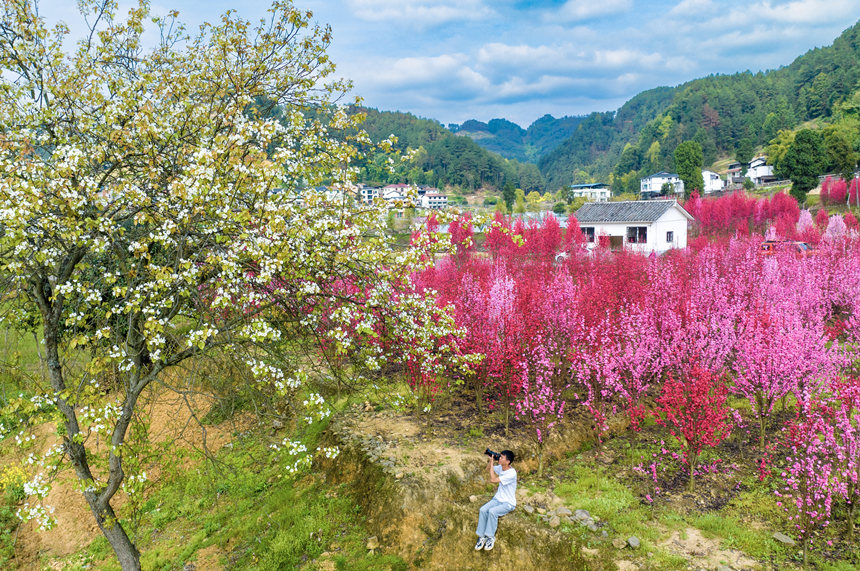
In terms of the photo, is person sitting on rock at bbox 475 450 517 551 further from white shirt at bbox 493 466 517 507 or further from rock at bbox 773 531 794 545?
rock at bbox 773 531 794 545

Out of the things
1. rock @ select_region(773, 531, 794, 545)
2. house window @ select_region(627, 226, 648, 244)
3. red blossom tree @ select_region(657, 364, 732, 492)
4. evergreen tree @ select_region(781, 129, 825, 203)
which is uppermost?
evergreen tree @ select_region(781, 129, 825, 203)

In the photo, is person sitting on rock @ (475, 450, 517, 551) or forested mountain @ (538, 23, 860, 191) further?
forested mountain @ (538, 23, 860, 191)

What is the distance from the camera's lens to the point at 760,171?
276 ft

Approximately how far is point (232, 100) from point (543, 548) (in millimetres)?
8250

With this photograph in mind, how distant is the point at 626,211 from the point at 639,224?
2.15 m

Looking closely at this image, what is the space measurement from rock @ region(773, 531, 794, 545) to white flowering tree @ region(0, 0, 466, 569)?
219 inches

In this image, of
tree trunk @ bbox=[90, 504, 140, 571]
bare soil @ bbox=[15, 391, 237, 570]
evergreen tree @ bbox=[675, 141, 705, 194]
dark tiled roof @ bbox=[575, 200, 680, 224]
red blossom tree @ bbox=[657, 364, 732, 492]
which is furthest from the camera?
evergreen tree @ bbox=[675, 141, 705, 194]

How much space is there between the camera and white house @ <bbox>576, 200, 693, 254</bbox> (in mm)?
36781

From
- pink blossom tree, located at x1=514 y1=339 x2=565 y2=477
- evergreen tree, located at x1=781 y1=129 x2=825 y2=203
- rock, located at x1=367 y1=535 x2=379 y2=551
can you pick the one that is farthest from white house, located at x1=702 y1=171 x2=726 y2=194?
rock, located at x1=367 y1=535 x2=379 y2=551

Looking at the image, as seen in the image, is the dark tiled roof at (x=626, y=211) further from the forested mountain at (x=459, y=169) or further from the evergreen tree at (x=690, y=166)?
the forested mountain at (x=459, y=169)

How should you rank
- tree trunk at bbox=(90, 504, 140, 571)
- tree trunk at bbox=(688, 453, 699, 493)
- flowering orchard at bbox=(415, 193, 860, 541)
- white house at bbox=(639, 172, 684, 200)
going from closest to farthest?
tree trunk at bbox=(90, 504, 140, 571) → flowering orchard at bbox=(415, 193, 860, 541) → tree trunk at bbox=(688, 453, 699, 493) → white house at bbox=(639, 172, 684, 200)

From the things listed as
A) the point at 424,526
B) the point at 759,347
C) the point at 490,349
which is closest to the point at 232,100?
the point at 490,349

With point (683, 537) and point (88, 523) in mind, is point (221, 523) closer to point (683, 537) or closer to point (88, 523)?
point (88, 523)

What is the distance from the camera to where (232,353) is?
691 centimetres
